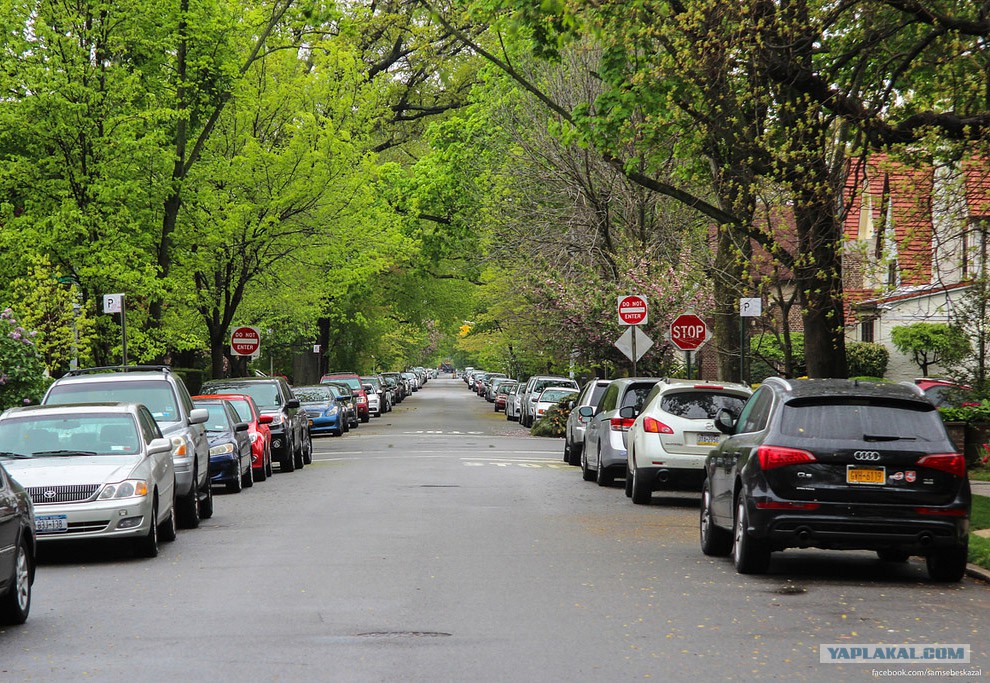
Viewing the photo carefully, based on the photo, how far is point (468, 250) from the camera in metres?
55.5

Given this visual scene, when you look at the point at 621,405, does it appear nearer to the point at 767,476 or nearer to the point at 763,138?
the point at 763,138

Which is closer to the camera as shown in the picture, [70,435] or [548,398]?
[70,435]

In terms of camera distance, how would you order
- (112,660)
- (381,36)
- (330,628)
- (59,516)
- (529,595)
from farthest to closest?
(381,36) → (59,516) → (529,595) → (330,628) → (112,660)

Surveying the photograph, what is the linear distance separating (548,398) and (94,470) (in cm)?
3241

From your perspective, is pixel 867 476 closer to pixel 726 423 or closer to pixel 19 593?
pixel 726 423

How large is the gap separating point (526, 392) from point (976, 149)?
118ft

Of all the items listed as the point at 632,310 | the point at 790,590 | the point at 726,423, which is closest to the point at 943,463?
the point at 790,590

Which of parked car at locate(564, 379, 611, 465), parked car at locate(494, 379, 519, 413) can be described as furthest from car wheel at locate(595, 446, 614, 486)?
parked car at locate(494, 379, 519, 413)

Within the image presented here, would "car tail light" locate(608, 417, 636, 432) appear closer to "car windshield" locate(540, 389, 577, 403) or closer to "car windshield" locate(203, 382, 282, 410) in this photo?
"car windshield" locate(203, 382, 282, 410)

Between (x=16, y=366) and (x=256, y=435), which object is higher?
(x=16, y=366)

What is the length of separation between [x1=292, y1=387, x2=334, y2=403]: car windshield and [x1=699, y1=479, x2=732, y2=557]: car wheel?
29638 millimetres

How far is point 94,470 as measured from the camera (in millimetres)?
13359

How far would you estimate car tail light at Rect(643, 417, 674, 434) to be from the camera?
18672mm

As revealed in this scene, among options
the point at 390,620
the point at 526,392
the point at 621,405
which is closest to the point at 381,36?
the point at 526,392
